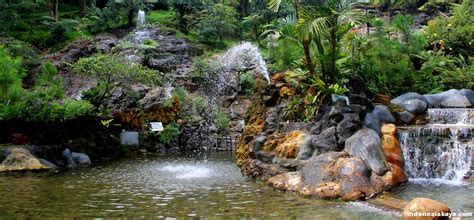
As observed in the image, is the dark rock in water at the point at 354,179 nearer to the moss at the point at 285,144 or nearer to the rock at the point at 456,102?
the moss at the point at 285,144

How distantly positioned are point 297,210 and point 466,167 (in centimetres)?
561

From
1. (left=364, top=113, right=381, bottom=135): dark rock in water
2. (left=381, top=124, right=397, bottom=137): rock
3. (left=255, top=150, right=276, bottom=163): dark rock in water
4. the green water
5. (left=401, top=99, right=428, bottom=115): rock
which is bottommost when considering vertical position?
the green water

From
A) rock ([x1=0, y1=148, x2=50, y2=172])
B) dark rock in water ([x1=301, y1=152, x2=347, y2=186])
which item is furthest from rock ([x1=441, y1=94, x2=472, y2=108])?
rock ([x1=0, y1=148, x2=50, y2=172])

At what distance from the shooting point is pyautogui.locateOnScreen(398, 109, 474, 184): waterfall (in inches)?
458

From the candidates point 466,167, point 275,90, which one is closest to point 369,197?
point 466,167

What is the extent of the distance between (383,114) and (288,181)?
439 cm

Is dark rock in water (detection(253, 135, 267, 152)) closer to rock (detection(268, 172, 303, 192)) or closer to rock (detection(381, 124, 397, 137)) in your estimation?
rock (detection(268, 172, 303, 192))

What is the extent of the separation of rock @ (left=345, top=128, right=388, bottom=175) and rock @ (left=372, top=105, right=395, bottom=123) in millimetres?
1878

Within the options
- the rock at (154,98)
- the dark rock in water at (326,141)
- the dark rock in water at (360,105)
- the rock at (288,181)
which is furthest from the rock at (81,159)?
the dark rock in water at (360,105)

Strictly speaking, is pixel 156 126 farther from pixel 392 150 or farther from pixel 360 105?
pixel 392 150

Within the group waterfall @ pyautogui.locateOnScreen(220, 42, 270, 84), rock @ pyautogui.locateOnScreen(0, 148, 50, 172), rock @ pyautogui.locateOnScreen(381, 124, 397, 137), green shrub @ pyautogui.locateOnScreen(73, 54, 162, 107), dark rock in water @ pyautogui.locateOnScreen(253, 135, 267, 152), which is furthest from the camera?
waterfall @ pyautogui.locateOnScreen(220, 42, 270, 84)

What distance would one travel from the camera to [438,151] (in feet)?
39.6

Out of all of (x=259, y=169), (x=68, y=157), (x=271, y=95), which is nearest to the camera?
(x=259, y=169)

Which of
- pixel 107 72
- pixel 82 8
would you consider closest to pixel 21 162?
pixel 107 72
